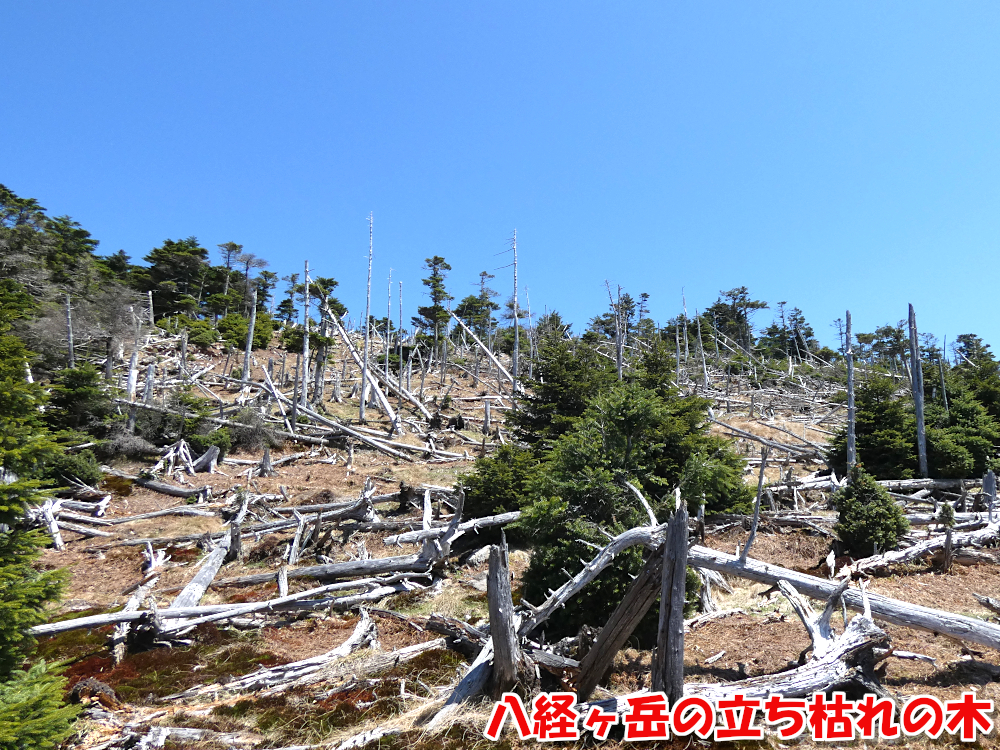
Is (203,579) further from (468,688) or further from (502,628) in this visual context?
(502,628)

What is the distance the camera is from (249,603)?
373 inches

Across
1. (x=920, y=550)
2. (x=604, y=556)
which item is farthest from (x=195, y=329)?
(x=920, y=550)

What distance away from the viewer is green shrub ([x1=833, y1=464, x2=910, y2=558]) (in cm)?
1113

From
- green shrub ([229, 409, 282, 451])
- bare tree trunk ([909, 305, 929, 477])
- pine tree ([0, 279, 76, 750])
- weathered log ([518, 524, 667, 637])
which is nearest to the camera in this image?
pine tree ([0, 279, 76, 750])

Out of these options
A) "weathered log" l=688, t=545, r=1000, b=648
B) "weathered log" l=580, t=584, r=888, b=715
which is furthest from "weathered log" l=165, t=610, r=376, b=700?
"weathered log" l=688, t=545, r=1000, b=648

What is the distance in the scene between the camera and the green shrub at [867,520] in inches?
438

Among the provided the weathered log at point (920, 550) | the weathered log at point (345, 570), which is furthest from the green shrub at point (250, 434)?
the weathered log at point (920, 550)

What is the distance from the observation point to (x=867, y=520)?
1120cm

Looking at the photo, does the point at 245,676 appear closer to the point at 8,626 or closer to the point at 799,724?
the point at 8,626

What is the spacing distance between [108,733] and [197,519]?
10.6 metres

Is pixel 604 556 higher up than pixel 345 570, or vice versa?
pixel 604 556

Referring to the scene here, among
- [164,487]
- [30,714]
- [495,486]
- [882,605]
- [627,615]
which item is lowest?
[30,714]

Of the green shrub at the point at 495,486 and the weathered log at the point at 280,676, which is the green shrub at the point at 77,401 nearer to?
the green shrub at the point at 495,486

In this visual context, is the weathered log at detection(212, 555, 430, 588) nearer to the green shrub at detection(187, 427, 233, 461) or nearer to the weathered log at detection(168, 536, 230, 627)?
the weathered log at detection(168, 536, 230, 627)
